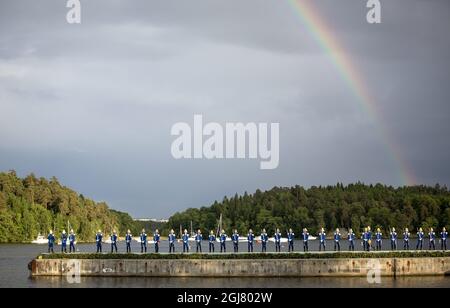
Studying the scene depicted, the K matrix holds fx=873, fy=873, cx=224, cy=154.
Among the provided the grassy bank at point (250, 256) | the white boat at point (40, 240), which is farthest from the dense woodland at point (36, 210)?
the grassy bank at point (250, 256)

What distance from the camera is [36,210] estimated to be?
179875mm

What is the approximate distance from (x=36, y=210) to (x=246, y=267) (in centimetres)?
11803

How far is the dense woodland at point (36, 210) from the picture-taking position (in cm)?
17838

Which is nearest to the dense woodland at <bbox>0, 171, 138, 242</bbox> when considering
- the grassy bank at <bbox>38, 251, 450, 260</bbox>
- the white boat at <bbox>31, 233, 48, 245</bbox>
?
the white boat at <bbox>31, 233, 48, 245</bbox>

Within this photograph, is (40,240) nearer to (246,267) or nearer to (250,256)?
(250,256)

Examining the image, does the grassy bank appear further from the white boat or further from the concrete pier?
the white boat

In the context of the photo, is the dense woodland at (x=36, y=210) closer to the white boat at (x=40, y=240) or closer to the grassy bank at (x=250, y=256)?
the white boat at (x=40, y=240)

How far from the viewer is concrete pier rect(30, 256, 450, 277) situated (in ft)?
226

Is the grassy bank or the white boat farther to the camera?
the white boat

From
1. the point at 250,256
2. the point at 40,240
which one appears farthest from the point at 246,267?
the point at 40,240

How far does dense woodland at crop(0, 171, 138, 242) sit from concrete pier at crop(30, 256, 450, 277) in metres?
109

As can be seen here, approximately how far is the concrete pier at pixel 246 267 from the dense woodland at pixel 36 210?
109 metres
